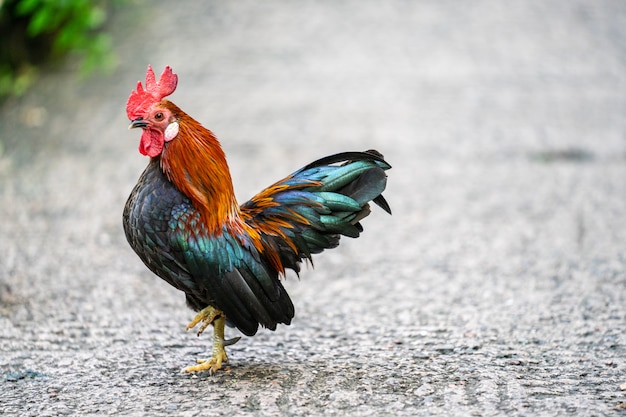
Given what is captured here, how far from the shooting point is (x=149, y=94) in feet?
13.1

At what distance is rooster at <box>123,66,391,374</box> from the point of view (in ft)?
13.0

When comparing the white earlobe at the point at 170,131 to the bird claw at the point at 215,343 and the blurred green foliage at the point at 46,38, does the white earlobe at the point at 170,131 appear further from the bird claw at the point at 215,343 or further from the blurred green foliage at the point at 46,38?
the blurred green foliage at the point at 46,38

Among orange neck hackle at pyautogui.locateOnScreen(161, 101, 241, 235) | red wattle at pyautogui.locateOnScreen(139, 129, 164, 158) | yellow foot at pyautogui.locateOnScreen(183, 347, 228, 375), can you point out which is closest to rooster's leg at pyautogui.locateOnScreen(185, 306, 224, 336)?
yellow foot at pyautogui.locateOnScreen(183, 347, 228, 375)

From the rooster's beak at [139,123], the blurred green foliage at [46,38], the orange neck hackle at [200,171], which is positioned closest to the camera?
the rooster's beak at [139,123]

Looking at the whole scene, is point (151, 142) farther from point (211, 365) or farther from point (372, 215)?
point (372, 215)

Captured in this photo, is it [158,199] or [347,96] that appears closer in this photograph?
[158,199]

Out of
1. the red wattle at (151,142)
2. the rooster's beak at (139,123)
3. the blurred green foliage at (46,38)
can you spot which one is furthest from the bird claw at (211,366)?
the blurred green foliage at (46,38)

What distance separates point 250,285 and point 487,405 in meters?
1.40

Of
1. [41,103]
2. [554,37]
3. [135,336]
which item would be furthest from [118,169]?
[554,37]

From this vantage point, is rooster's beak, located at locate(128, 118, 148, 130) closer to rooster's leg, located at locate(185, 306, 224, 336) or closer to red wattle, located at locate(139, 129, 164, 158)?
red wattle, located at locate(139, 129, 164, 158)

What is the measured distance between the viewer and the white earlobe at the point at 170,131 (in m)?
3.97

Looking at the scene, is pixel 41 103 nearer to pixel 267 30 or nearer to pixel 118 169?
pixel 118 169

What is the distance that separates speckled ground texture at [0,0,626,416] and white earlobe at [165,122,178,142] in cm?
140

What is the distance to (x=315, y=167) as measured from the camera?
4.47 m
